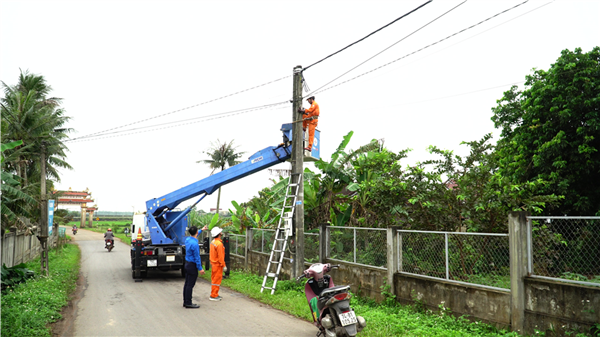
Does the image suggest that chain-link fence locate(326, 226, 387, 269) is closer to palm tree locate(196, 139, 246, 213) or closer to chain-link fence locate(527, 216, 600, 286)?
chain-link fence locate(527, 216, 600, 286)

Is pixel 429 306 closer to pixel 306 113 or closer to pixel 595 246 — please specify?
pixel 595 246

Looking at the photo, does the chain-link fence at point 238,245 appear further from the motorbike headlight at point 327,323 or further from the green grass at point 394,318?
the motorbike headlight at point 327,323

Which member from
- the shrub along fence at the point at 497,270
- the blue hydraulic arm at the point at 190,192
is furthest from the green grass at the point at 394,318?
the blue hydraulic arm at the point at 190,192

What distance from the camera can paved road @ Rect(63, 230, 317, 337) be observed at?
7066mm

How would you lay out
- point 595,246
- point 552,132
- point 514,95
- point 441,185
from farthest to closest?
point 514,95, point 552,132, point 441,185, point 595,246

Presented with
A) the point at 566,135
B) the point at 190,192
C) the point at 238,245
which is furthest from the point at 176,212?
the point at 566,135

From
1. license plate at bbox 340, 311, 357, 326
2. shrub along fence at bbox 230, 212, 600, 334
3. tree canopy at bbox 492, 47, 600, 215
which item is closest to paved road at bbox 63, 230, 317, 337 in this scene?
license plate at bbox 340, 311, 357, 326

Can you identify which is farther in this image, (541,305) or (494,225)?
(494,225)

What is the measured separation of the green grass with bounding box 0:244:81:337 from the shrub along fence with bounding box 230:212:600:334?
20.2 feet

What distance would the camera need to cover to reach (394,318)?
7.38 m

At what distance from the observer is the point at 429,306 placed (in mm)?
7668

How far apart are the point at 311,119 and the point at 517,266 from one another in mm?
6422

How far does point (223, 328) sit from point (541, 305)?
4961 millimetres

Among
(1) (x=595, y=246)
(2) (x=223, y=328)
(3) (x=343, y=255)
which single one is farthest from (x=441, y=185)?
(2) (x=223, y=328)
